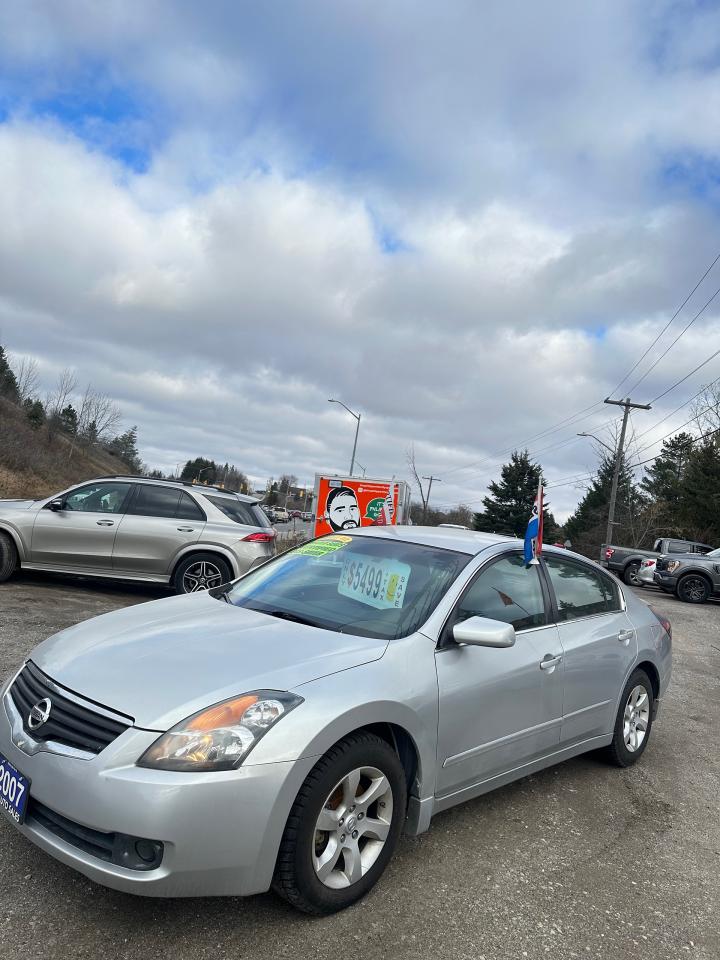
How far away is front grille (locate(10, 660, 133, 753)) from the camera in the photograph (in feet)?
8.25

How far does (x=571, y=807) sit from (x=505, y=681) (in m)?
1.10

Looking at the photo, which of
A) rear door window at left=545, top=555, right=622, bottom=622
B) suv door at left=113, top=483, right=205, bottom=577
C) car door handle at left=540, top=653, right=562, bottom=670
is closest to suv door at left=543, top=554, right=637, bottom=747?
rear door window at left=545, top=555, right=622, bottom=622

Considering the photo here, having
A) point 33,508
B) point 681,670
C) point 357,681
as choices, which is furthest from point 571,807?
point 33,508

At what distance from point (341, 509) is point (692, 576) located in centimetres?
857

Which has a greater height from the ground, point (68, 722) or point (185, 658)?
point (185, 658)

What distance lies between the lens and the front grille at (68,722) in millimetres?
2514

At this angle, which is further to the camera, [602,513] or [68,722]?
[602,513]

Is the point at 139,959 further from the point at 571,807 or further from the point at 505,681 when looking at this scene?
the point at 571,807

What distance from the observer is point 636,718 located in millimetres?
4848

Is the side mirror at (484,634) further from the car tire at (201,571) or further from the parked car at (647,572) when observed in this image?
the parked car at (647,572)

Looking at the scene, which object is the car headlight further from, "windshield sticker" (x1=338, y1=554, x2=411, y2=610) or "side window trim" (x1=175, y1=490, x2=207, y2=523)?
"side window trim" (x1=175, y1=490, x2=207, y2=523)

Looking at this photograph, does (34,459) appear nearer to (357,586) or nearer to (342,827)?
(357,586)

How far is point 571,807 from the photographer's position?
13.3 feet

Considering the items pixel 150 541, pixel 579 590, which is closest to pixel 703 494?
pixel 150 541
